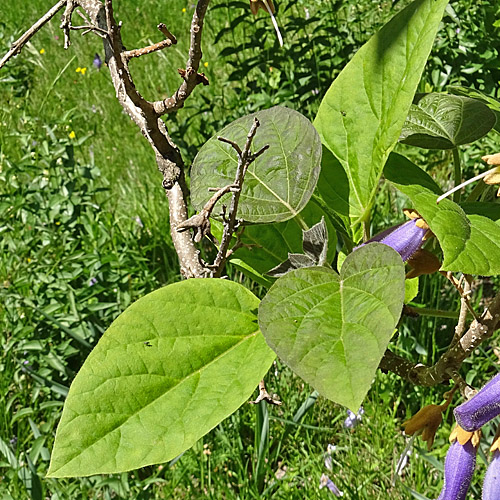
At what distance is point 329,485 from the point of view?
1566 millimetres

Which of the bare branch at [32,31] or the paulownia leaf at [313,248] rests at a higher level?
the bare branch at [32,31]

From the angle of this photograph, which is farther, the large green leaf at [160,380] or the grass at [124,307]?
the grass at [124,307]

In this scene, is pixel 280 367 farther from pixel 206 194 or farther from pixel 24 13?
pixel 24 13

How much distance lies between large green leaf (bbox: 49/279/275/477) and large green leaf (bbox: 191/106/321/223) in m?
0.09

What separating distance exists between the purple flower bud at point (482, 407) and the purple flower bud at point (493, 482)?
3 centimetres

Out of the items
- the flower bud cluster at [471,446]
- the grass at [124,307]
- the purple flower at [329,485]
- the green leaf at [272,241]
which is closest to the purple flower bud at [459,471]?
the flower bud cluster at [471,446]

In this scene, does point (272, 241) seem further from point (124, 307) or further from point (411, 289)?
point (124, 307)

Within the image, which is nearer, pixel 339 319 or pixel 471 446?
pixel 339 319

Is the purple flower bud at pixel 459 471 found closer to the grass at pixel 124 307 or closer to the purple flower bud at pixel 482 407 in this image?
the purple flower bud at pixel 482 407

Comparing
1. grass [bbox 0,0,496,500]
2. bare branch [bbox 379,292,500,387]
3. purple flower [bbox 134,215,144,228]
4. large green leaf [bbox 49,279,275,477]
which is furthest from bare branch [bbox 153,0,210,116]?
purple flower [bbox 134,215,144,228]

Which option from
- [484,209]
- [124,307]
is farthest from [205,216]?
[124,307]

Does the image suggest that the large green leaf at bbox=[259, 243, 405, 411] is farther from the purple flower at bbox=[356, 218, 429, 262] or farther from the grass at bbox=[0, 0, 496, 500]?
the grass at bbox=[0, 0, 496, 500]

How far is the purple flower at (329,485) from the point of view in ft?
5.12

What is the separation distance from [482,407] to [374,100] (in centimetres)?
28
